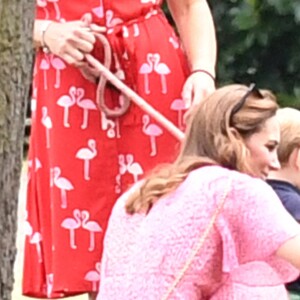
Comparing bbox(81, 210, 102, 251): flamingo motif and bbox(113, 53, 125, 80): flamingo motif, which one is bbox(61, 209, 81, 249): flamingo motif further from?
bbox(113, 53, 125, 80): flamingo motif

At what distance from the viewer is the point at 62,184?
190 inches

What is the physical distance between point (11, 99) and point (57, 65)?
1429 mm

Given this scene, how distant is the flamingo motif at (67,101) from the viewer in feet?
15.7

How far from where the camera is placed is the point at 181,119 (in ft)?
15.7

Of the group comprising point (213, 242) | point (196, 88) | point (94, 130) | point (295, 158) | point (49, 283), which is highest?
point (196, 88)

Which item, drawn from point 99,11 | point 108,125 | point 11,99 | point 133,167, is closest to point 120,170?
point 133,167

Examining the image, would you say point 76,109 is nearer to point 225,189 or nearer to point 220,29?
point 225,189

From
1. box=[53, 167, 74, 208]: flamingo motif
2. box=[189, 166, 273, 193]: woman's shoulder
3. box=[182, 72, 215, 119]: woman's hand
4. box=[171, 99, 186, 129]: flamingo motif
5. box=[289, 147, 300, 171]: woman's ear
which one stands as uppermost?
box=[182, 72, 215, 119]: woman's hand

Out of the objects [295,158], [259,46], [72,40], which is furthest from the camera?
[259,46]

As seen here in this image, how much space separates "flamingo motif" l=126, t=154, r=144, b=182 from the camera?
15.7ft

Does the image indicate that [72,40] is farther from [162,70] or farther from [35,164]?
[35,164]

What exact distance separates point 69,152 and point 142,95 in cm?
28

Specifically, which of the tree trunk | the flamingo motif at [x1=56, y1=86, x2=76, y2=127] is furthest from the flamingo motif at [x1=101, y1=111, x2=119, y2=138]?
the tree trunk

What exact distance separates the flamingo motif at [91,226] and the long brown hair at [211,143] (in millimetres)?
459
